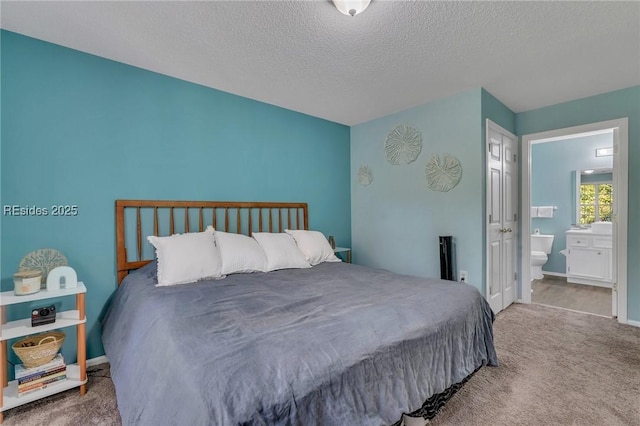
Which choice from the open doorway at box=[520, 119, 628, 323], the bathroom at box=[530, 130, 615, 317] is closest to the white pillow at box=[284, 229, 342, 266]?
the open doorway at box=[520, 119, 628, 323]

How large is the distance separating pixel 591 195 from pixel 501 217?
2.94 m

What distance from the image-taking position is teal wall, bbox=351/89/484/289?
3.05 metres

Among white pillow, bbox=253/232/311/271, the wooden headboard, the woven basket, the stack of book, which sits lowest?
the stack of book

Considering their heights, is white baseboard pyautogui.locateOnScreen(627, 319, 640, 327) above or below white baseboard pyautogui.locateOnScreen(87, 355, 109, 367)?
below

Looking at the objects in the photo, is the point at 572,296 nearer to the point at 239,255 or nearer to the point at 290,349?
the point at 239,255

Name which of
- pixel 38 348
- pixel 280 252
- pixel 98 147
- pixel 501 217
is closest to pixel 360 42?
pixel 280 252

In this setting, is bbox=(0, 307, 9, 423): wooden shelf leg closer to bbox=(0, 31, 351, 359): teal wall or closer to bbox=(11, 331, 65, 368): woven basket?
bbox=(11, 331, 65, 368): woven basket

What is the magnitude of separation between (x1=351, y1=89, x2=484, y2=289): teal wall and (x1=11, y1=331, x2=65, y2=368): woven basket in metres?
3.33

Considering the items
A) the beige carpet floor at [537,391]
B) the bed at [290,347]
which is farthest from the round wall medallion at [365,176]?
the beige carpet floor at [537,391]

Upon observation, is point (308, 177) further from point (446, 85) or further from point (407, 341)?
point (407, 341)

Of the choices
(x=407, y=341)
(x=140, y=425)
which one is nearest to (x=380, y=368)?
(x=407, y=341)

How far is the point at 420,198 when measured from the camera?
11.5 feet

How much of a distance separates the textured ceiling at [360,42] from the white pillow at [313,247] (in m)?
1.55

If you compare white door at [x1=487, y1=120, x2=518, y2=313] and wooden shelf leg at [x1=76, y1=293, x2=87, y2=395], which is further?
white door at [x1=487, y1=120, x2=518, y2=313]
